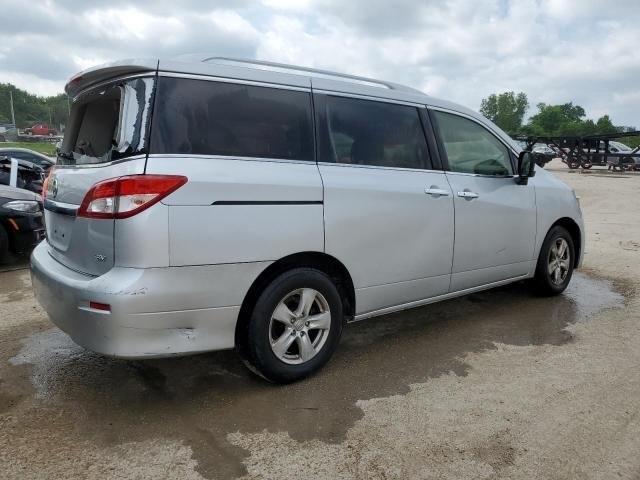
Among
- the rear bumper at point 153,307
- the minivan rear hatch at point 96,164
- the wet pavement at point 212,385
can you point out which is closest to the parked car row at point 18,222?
the wet pavement at point 212,385

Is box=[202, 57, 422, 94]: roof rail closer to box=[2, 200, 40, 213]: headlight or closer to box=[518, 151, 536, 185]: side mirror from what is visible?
box=[518, 151, 536, 185]: side mirror

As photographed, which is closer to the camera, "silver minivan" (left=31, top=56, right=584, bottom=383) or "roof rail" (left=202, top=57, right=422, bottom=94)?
"silver minivan" (left=31, top=56, right=584, bottom=383)

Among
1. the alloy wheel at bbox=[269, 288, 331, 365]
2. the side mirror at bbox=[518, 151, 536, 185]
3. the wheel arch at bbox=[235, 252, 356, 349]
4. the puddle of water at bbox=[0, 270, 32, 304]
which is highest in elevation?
the side mirror at bbox=[518, 151, 536, 185]

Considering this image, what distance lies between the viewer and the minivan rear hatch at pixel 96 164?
8.87ft

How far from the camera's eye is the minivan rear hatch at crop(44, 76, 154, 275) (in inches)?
106

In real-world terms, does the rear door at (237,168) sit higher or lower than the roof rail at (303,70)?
lower

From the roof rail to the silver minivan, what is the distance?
0.02 metres

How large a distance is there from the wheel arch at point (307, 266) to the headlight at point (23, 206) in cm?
464

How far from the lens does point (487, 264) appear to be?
170 inches

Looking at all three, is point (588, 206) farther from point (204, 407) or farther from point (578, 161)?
point (578, 161)

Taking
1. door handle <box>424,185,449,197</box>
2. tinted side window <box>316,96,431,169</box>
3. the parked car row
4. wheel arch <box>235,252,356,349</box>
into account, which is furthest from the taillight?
the parked car row

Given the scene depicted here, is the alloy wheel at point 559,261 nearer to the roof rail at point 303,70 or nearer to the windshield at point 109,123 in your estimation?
the roof rail at point 303,70

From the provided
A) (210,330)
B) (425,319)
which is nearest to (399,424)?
(210,330)

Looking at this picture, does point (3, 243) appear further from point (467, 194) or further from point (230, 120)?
point (467, 194)
